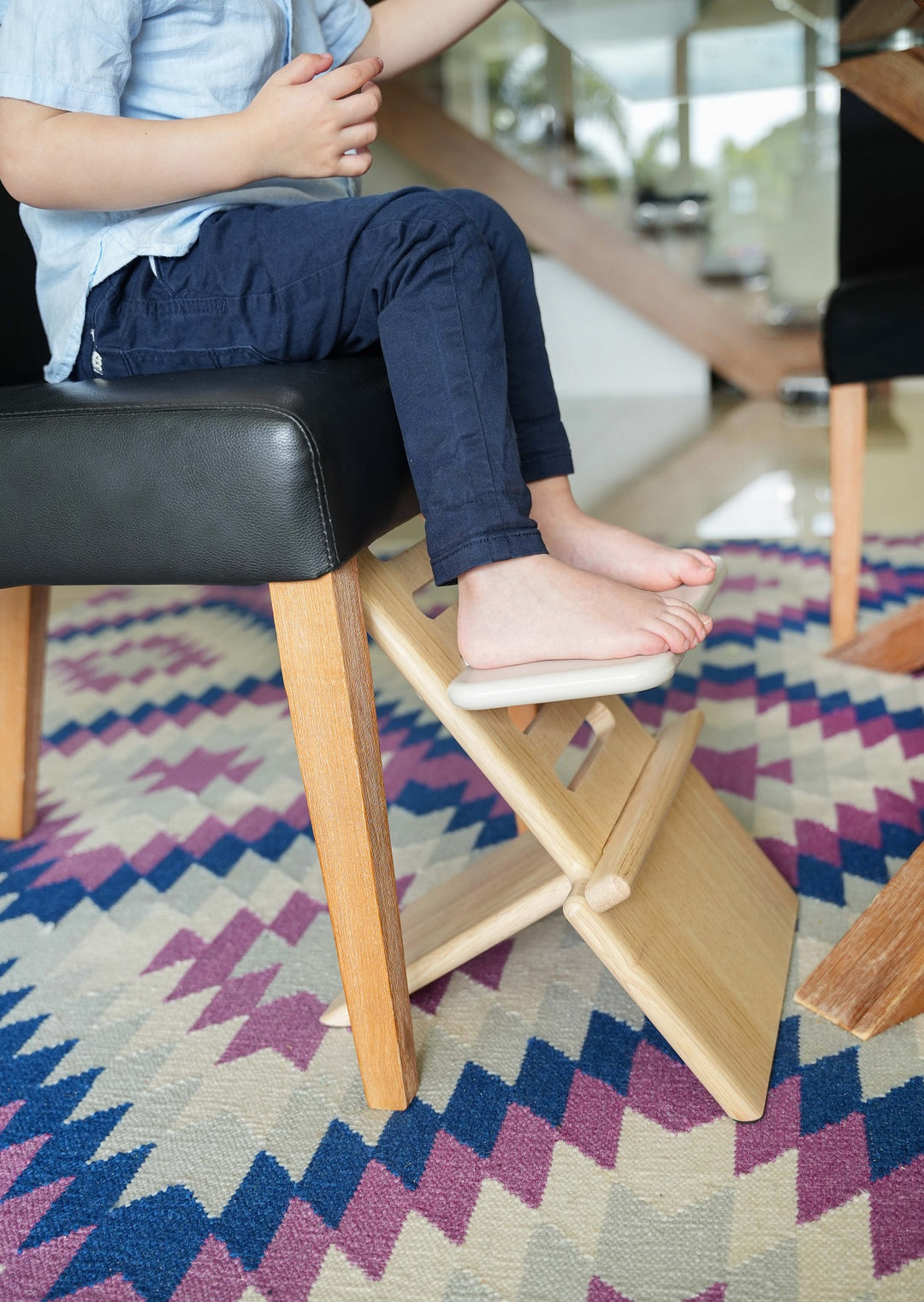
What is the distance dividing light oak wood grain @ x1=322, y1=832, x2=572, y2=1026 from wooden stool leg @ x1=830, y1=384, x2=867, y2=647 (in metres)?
0.68

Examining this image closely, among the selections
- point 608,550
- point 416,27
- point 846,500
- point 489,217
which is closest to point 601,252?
point 846,500

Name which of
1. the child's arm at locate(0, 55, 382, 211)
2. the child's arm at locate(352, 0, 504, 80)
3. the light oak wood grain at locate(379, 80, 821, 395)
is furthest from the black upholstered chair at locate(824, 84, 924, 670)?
the light oak wood grain at locate(379, 80, 821, 395)

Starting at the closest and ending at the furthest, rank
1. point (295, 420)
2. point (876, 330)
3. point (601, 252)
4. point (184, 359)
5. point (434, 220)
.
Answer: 1. point (295, 420)
2. point (434, 220)
3. point (184, 359)
4. point (876, 330)
5. point (601, 252)

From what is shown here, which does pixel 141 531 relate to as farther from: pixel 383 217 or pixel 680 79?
pixel 680 79

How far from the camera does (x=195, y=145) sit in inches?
27.3

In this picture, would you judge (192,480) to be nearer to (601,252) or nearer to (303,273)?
(303,273)

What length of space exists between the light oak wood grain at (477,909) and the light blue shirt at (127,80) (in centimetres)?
50

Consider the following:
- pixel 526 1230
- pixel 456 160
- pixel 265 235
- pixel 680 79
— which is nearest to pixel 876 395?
pixel 680 79

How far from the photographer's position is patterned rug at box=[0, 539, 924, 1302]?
0.57 meters

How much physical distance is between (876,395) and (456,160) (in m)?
1.64

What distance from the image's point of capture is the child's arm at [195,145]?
2.20ft

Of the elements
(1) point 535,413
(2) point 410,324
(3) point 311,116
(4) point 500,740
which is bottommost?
(4) point 500,740

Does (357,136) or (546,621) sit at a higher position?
(357,136)

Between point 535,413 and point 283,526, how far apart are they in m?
0.31
